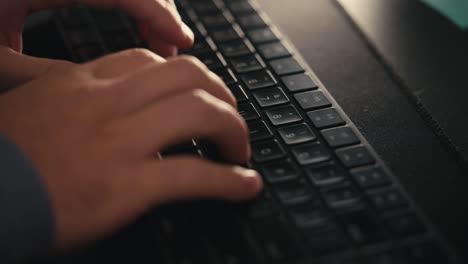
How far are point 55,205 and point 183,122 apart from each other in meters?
0.12

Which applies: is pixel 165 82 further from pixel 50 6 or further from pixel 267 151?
pixel 50 6

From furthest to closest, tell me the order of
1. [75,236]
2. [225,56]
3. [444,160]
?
[225,56], [444,160], [75,236]

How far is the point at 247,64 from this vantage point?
0.64 m

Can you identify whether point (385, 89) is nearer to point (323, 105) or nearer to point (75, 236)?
point (323, 105)

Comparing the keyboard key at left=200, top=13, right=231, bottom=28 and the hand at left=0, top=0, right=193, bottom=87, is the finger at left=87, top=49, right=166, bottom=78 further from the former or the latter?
the keyboard key at left=200, top=13, right=231, bottom=28

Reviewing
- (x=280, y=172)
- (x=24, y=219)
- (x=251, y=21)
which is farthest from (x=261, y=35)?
(x=24, y=219)

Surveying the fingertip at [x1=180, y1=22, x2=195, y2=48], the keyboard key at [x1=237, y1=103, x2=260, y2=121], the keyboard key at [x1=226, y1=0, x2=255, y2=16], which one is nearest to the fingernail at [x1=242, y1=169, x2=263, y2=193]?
the keyboard key at [x1=237, y1=103, x2=260, y2=121]

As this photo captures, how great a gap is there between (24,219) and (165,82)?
169 millimetres

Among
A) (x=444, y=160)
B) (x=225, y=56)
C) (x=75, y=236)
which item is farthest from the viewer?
(x=225, y=56)

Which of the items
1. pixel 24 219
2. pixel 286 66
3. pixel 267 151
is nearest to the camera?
pixel 24 219

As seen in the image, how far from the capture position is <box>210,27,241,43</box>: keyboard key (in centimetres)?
68

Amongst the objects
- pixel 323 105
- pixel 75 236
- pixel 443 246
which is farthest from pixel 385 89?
pixel 75 236

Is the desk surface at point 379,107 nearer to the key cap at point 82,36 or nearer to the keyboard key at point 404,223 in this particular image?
the keyboard key at point 404,223

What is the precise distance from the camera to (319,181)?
0.50m
